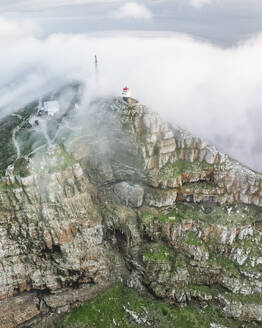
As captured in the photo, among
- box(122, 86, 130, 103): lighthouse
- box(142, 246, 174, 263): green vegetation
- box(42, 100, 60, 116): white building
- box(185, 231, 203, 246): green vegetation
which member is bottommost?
box(142, 246, 174, 263): green vegetation

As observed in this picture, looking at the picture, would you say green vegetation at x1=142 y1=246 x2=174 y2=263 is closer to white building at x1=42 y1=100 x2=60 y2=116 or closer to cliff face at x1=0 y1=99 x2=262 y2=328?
cliff face at x1=0 y1=99 x2=262 y2=328

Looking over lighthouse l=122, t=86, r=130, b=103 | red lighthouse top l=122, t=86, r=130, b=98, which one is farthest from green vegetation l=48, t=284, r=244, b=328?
red lighthouse top l=122, t=86, r=130, b=98

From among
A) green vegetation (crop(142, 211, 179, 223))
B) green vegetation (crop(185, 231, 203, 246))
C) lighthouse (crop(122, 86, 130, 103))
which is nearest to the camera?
green vegetation (crop(185, 231, 203, 246))

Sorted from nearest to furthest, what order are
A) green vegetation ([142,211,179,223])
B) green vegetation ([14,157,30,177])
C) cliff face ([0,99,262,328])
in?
green vegetation ([14,157,30,177]) → cliff face ([0,99,262,328]) → green vegetation ([142,211,179,223])

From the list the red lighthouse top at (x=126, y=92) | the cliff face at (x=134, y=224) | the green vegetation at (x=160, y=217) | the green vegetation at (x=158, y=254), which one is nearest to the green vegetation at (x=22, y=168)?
the cliff face at (x=134, y=224)

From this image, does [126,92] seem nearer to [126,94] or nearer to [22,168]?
[126,94]

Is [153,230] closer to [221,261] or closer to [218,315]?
[221,261]

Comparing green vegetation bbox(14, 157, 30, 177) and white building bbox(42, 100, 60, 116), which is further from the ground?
white building bbox(42, 100, 60, 116)

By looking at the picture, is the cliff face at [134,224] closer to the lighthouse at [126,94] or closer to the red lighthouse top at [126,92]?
the lighthouse at [126,94]

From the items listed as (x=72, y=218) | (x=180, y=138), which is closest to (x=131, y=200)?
(x=72, y=218)
